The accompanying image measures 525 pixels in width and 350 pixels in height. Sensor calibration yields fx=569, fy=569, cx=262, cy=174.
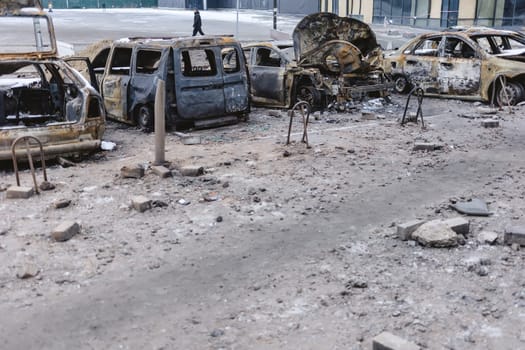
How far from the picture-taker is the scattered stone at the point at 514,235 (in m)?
4.87

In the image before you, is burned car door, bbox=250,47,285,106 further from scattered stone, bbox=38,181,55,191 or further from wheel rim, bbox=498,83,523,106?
scattered stone, bbox=38,181,55,191

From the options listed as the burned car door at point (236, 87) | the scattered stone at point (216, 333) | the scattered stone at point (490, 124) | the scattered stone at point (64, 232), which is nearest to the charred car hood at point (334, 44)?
the burned car door at point (236, 87)

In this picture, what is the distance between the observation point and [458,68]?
12.2m

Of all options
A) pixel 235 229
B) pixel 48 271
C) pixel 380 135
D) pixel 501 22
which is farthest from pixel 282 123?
pixel 501 22

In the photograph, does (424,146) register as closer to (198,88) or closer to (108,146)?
(198,88)

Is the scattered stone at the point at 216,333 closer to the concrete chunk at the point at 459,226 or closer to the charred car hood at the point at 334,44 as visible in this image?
the concrete chunk at the point at 459,226

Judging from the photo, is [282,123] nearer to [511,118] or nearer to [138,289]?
[511,118]

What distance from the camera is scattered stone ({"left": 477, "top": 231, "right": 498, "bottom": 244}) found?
498 cm

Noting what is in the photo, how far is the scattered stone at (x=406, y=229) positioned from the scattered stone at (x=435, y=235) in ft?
0.14

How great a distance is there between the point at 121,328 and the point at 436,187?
4.21 m

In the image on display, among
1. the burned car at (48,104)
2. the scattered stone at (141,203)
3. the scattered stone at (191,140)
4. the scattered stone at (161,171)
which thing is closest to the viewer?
the scattered stone at (141,203)

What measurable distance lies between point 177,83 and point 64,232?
4.68 meters

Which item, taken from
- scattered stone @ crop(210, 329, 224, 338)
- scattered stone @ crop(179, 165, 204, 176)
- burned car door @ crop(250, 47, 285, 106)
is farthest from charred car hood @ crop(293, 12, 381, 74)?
scattered stone @ crop(210, 329, 224, 338)

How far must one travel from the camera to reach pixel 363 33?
12.3 metres
